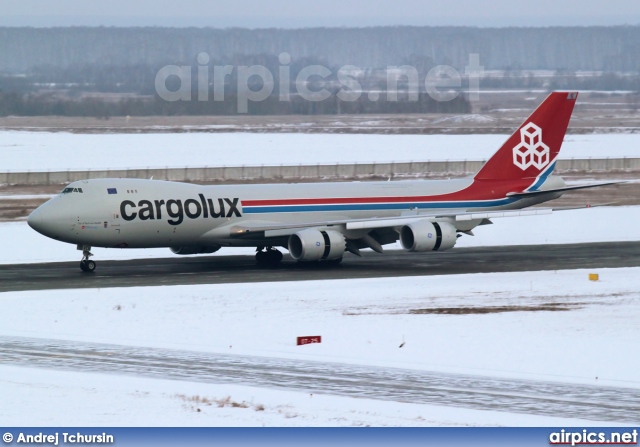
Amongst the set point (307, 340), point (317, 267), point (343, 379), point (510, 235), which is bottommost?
point (343, 379)

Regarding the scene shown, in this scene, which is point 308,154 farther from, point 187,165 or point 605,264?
point 605,264

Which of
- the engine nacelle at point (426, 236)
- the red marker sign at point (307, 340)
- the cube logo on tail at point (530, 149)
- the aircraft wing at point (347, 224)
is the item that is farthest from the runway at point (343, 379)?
the cube logo on tail at point (530, 149)

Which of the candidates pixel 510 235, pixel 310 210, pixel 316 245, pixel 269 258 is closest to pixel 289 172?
pixel 510 235

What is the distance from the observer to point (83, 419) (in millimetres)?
17922

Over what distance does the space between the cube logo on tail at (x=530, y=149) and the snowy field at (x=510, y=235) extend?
4875 mm

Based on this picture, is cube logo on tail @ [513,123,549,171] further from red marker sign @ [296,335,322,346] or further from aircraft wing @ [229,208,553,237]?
red marker sign @ [296,335,322,346]

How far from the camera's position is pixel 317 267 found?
40344 mm

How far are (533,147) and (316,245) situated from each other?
1168cm

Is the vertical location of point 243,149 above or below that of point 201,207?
above

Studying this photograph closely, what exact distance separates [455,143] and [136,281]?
241ft

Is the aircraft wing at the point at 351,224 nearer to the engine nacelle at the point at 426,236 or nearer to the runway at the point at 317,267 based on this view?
the engine nacelle at the point at 426,236

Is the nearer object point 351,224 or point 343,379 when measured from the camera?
point 343,379

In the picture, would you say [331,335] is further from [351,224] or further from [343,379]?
[351,224]

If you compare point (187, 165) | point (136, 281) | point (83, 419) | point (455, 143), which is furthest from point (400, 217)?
point (455, 143)
